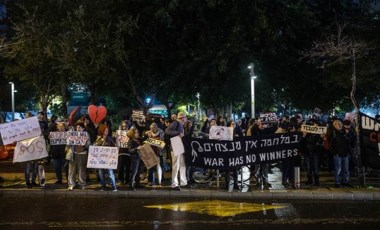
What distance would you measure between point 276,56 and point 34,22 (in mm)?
11151

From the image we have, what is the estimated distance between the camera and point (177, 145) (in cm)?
1330

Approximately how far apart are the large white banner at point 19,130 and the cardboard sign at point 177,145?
3.55 meters

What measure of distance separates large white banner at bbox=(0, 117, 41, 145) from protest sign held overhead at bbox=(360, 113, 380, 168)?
8.57 metres

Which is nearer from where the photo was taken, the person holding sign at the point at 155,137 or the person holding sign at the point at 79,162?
the person holding sign at the point at 79,162

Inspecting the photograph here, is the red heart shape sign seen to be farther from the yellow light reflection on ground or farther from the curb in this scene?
the yellow light reflection on ground

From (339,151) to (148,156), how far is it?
16.0ft

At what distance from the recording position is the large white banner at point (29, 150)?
43.6 ft

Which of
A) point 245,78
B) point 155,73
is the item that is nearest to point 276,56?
point 245,78

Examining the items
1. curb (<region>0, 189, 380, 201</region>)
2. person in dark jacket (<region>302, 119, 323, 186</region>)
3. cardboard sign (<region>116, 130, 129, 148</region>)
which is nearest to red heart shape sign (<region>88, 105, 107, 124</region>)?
cardboard sign (<region>116, 130, 129, 148</region>)

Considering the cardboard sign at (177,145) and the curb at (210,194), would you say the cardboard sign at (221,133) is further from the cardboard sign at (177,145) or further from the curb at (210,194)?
the curb at (210,194)

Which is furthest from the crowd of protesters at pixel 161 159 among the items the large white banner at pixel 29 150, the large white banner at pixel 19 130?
the large white banner at pixel 19 130

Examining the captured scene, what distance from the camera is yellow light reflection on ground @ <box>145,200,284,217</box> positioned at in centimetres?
1043

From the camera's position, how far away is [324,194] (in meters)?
12.3

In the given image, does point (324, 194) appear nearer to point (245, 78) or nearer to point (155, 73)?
point (245, 78)
